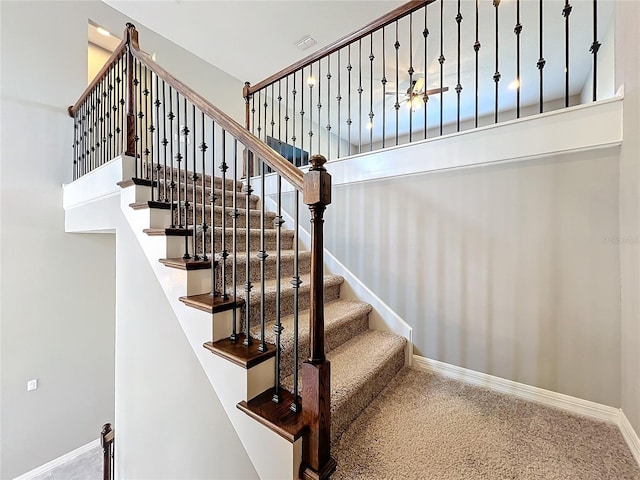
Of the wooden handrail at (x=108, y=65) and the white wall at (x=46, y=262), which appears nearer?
the wooden handrail at (x=108, y=65)

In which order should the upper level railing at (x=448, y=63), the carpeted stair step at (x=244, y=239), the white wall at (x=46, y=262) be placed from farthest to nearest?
the white wall at (x=46, y=262), the upper level railing at (x=448, y=63), the carpeted stair step at (x=244, y=239)

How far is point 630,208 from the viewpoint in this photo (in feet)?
4.12

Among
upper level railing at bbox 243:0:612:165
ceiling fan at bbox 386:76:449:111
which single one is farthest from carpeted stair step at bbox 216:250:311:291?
ceiling fan at bbox 386:76:449:111

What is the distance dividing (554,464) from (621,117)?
1542 millimetres

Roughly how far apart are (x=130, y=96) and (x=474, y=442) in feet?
9.49

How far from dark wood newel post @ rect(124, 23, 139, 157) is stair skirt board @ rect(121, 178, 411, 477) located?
0.36 meters

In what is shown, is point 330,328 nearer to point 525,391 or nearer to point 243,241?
point 243,241

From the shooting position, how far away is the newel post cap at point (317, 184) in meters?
1.02

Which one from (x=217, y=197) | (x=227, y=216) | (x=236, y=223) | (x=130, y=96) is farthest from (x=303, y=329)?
(x=130, y=96)

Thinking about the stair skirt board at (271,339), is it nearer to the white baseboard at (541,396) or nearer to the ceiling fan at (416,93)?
the white baseboard at (541,396)

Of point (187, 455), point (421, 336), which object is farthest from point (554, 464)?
point (187, 455)

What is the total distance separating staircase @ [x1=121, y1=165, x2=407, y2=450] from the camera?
1.33 m

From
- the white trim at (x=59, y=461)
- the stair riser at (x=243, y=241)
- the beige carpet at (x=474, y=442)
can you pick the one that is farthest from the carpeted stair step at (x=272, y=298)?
the white trim at (x=59, y=461)

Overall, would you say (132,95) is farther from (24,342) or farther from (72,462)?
(72,462)
